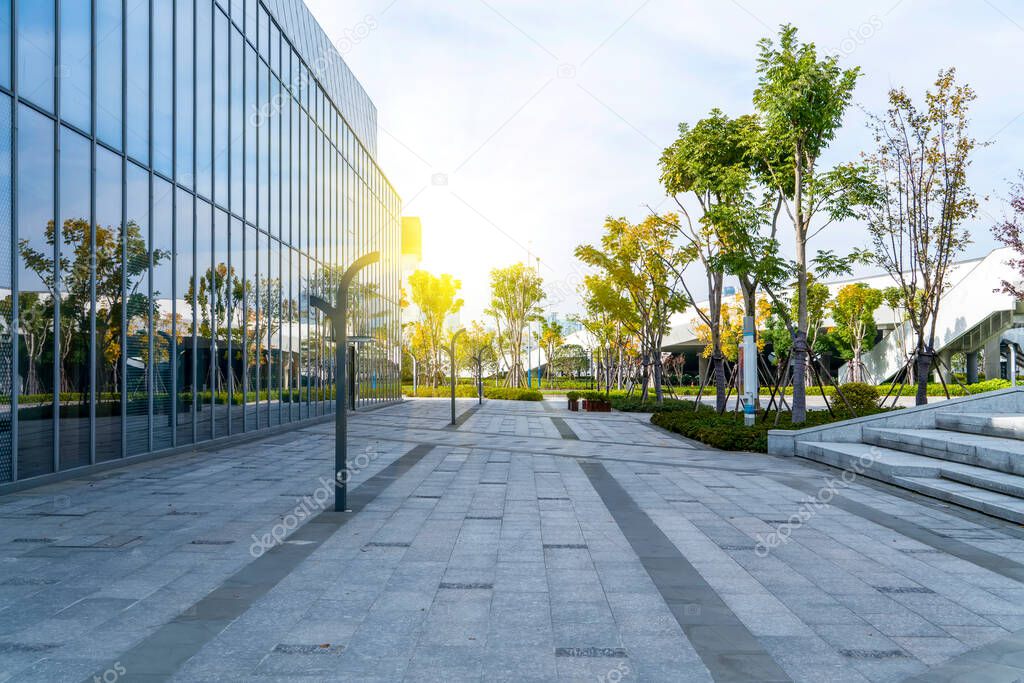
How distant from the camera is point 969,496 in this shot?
9070mm

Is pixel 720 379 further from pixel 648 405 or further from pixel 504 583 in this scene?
pixel 504 583

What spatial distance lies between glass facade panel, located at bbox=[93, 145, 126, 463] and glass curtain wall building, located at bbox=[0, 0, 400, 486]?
0.12 ft

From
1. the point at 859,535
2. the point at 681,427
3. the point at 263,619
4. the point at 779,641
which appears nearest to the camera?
the point at 779,641

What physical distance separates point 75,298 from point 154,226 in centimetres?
295

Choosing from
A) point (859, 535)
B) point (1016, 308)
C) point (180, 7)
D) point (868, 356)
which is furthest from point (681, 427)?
point (868, 356)

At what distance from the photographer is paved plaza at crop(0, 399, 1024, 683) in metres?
4.34

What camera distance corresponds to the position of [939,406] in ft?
47.3

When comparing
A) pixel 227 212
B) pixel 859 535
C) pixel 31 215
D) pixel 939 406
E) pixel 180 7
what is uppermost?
pixel 180 7

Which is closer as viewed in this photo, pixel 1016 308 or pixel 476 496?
pixel 476 496

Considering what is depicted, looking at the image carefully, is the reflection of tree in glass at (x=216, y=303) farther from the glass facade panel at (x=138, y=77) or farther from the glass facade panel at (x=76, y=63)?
the glass facade panel at (x=76, y=63)

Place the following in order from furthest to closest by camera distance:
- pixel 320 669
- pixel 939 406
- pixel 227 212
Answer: pixel 227 212 < pixel 939 406 < pixel 320 669

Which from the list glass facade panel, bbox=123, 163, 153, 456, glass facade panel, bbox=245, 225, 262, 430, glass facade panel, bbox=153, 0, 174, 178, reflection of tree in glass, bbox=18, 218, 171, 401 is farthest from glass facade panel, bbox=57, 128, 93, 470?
glass facade panel, bbox=245, 225, 262, 430

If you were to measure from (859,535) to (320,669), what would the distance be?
576cm

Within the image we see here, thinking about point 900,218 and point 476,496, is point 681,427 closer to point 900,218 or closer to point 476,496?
point 900,218
